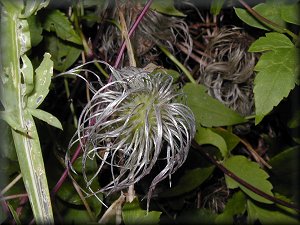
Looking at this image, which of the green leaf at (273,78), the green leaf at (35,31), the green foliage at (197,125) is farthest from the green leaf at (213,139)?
the green leaf at (35,31)

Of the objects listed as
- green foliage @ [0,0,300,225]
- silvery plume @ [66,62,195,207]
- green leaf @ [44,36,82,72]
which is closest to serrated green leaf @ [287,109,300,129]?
green foliage @ [0,0,300,225]

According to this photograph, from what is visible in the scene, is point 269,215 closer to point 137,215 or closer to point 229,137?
point 229,137

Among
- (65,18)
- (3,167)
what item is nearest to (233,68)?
(65,18)

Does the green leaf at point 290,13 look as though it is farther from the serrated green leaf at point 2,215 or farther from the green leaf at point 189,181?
the serrated green leaf at point 2,215

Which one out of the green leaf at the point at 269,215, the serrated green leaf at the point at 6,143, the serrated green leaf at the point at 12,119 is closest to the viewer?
the serrated green leaf at the point at 12,119

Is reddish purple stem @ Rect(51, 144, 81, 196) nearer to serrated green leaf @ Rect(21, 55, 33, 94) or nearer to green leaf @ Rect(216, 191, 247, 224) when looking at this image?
serrated green leaf @ Rect(21, 55, 33, 94)
